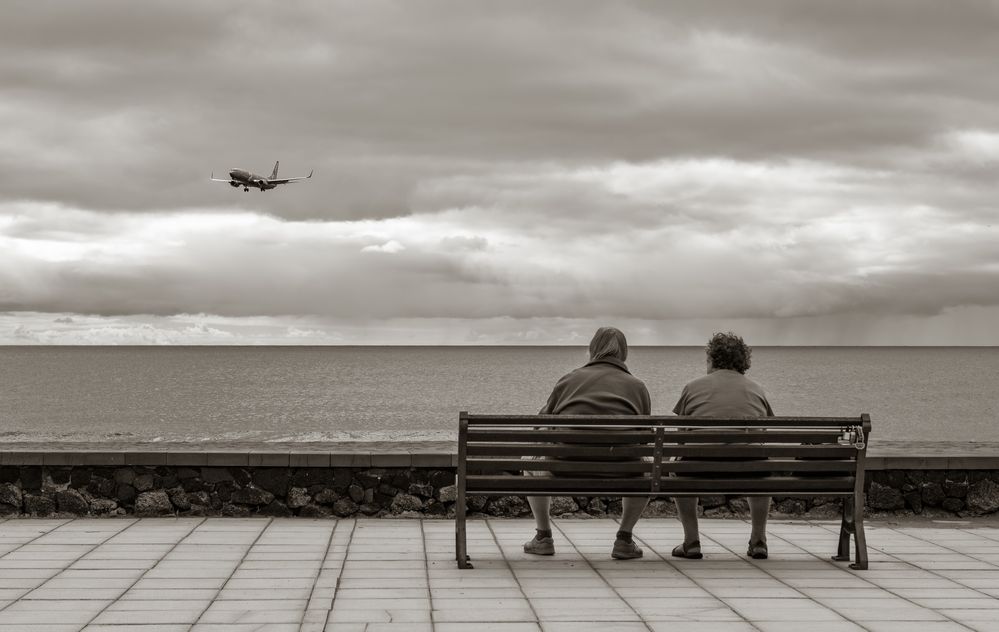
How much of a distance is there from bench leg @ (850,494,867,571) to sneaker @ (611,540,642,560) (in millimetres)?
1155

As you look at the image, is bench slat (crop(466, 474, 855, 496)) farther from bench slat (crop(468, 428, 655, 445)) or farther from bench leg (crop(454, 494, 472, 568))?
bench slat (crop(468, 428, 655, 445))

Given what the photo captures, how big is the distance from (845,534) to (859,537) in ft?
0.66

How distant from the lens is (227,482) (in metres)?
7.39

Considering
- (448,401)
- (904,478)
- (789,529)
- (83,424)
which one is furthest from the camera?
(448,401)

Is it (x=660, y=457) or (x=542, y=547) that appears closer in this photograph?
(x=660, y=457)

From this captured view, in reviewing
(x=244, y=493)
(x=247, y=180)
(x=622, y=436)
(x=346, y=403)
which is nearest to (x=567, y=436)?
(x=622, y=436)

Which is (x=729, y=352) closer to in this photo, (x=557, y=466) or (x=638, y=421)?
(x=638, y=421)

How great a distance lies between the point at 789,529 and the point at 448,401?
52.7 metres

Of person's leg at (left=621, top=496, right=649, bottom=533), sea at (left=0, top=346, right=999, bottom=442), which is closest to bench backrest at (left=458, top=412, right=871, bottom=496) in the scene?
person's leg at (left=621, top=496, right=649, bottom=533)

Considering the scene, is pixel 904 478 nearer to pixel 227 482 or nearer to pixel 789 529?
pixel 789 529

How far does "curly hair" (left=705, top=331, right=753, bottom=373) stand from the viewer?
247 inches

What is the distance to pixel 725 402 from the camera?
6.15m

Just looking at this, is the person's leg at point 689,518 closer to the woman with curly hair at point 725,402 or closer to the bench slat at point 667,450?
the woman with curly hair at point 725,402

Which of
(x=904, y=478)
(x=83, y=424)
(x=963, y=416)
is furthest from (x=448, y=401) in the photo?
(x=904, y=478)
